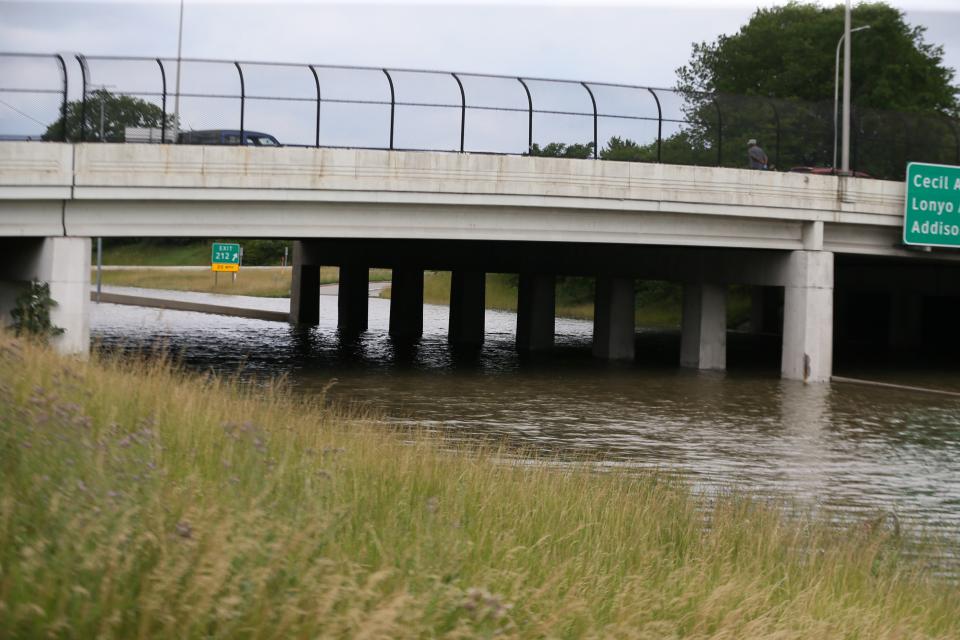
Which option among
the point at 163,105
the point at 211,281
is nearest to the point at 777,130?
the point at 163,105

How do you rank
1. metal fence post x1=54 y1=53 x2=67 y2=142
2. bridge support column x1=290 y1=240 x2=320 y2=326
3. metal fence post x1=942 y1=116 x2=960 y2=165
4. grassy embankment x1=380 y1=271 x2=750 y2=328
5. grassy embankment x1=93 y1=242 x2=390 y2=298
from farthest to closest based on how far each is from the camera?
grassy embankment x1=93 y1=242 x2=390 y2=298
grassy embankment x1=380 y1=271 x2=750 y2=328
bridge support column x1=290 y1=240 x2=320 y2=326
metal fence post x1=942 y1=116 x2=960 y2=165
metal fence post x1=54 y1=53 x2=67 y2=142

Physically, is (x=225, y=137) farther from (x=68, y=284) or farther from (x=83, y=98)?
(x=68, y=284)

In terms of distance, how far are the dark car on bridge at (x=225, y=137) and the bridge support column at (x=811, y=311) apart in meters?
13.9

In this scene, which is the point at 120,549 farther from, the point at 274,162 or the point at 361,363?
the point at 361,363

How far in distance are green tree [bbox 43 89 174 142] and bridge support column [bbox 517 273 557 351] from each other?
18.4 metres

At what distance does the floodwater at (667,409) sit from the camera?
15.4 meters

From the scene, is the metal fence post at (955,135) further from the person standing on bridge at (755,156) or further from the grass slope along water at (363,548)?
the grass slope along water at (363,548)

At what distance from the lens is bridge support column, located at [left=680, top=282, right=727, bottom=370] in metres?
33.9

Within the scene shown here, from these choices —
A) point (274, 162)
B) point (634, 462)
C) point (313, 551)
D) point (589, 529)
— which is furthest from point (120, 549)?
point (274, 162)

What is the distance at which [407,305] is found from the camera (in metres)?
48.6

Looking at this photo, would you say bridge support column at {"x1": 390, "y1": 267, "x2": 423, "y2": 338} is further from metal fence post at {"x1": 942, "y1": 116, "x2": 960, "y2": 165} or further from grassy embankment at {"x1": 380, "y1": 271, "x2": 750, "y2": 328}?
grassy embankment at {"x1": 380, "y1": 271, "x2": 750, "y2": 328}

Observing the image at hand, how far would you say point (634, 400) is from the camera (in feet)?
82.8

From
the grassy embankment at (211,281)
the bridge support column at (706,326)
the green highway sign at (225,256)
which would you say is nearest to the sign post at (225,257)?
the green highway sign at (225,256)

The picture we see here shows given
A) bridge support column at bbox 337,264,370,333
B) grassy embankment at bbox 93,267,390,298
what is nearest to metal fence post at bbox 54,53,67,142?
bridge support column at bbox 337,264,370,333
